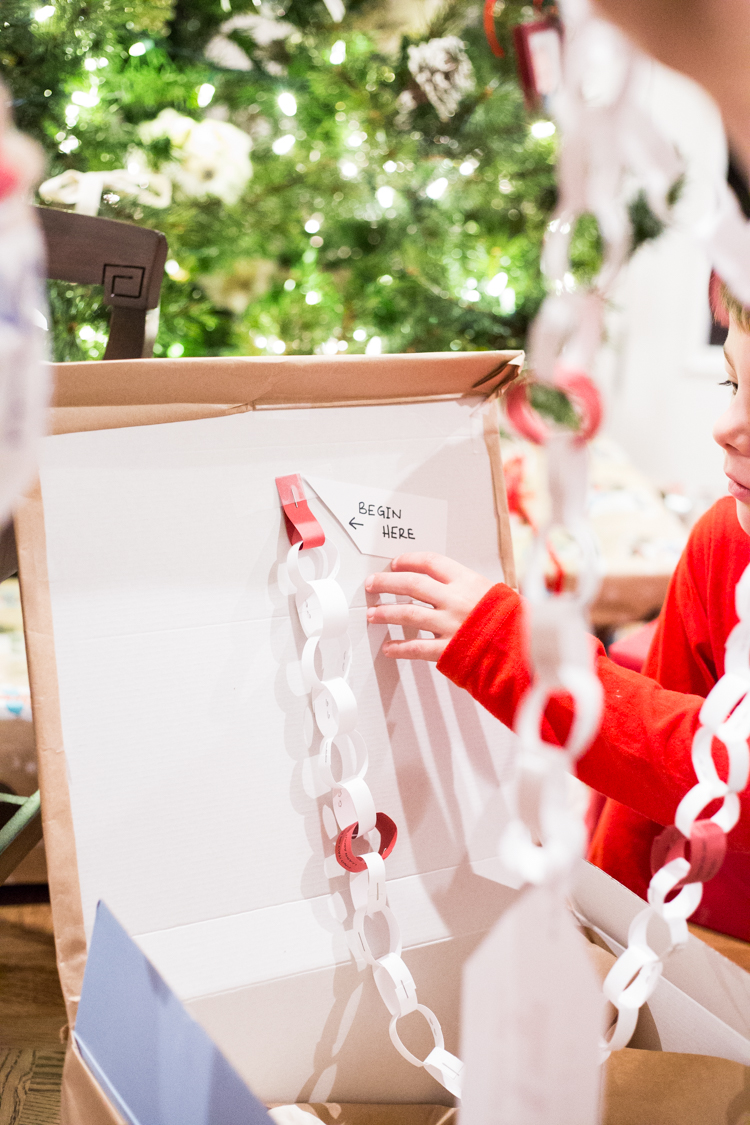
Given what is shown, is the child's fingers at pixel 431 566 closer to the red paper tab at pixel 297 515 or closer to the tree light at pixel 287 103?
the red paper tab at pixel 297 515

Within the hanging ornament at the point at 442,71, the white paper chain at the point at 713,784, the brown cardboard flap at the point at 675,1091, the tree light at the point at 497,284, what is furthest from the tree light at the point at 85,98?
the brown cardboard flap at the point at 675,1091

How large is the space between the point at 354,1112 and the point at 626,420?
233 centimetres

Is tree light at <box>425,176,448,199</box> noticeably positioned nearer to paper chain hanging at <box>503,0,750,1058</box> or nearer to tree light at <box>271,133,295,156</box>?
tree light at <box>271,133,295,156</box>

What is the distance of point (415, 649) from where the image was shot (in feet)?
1.85

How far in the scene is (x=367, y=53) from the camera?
1193 millimetres

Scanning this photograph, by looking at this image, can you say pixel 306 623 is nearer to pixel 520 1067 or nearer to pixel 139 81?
pixel 520 1067

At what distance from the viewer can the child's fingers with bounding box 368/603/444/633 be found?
21.9 inches

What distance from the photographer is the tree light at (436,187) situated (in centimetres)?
130

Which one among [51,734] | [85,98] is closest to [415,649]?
[51,734]

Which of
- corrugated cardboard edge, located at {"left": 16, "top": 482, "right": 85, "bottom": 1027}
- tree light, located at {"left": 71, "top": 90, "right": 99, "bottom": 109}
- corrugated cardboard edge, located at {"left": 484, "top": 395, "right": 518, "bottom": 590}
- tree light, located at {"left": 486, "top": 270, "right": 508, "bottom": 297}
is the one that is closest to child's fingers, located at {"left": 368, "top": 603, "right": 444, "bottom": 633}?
corrugated cardboard edge, located at {"left": 484, "top": 395, "right": 518, "bottom": 590}

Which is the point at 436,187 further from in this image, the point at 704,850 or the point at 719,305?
the point at 704,850

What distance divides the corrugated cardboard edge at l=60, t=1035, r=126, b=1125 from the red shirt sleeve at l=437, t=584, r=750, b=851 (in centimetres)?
30

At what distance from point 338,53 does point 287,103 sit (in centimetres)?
10

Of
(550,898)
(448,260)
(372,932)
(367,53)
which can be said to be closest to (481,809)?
(372,932)
